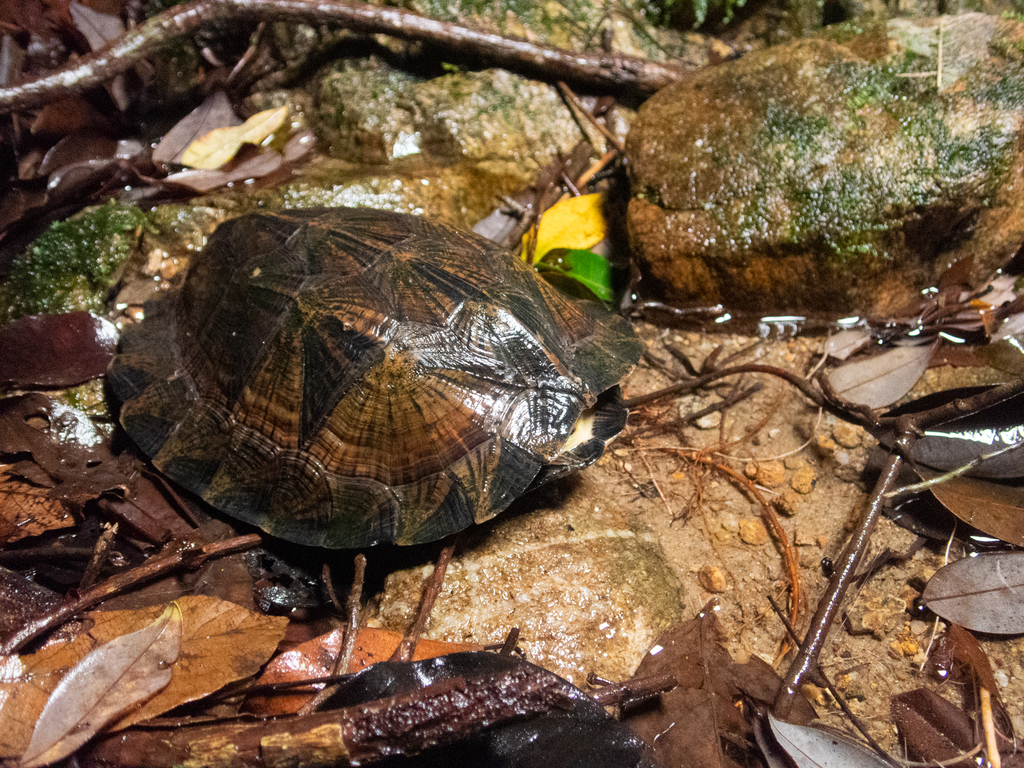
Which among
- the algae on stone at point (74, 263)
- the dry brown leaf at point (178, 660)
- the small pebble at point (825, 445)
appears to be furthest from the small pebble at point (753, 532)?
the algae on stone at point (74, 263)

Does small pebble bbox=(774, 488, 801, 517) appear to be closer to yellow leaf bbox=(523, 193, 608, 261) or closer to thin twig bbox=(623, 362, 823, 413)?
thin twig bbox=(623, 362, 823, 413)

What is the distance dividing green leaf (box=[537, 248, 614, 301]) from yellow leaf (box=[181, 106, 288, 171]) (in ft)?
5.68

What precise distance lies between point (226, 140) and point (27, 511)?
2.10 meters

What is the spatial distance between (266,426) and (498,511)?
905 mm

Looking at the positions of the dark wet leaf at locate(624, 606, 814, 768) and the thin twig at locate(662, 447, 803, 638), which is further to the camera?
the thin twig at locate(662, 447, 803, 638)

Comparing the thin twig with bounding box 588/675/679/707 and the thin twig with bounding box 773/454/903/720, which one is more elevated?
the thin twig with bounding box 588/675/679/707

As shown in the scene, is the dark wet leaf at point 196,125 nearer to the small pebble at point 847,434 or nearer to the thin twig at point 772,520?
the thin twig at point 772,520

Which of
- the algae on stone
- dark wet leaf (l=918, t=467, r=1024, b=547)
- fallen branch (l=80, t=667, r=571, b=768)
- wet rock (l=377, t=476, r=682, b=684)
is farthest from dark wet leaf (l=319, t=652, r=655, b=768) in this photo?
the algae on stone

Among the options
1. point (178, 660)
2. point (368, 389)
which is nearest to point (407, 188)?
point (368, 389)

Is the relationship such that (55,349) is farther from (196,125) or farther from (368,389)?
(368,389)

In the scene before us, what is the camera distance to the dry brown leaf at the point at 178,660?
160 cm

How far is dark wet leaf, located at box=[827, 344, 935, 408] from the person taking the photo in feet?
8.62

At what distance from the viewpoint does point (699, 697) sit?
1868 millimetres

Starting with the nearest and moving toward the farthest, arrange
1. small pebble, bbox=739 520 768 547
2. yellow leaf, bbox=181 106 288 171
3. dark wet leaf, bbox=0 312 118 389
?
small pebble, bbox=739 520 768 547 < dark wet leaf, bbox=0 312 118 389 < yellow leaf, bbox=181 106 288 171
